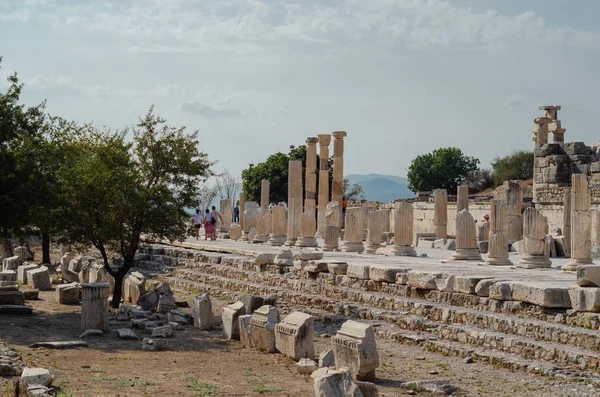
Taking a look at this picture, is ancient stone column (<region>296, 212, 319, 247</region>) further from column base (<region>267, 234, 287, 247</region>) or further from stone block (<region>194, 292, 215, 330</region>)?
stone block (<region>194, 292, 215, 330</region>)

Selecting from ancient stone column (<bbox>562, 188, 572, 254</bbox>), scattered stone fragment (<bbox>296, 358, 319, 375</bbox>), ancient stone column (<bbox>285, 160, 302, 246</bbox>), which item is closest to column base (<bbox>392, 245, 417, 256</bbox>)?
ancient stone column (<bbox>562, 188, 572, 254</bbox>)

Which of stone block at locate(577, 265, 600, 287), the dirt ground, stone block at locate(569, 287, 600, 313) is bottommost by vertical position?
the dirt ground

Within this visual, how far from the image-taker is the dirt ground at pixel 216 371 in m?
11.2

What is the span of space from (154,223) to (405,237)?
23.6 feet

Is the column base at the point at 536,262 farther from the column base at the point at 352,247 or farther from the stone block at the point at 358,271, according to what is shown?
the column base at the point at 352,247

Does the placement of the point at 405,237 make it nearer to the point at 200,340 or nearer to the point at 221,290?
the point at 221,290

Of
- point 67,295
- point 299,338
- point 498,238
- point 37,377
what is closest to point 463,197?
point 498,238

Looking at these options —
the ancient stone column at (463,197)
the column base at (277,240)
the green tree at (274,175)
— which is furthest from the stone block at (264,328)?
the green tree at (274,175)

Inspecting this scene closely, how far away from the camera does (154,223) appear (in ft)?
67.8

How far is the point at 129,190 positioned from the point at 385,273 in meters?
6.46

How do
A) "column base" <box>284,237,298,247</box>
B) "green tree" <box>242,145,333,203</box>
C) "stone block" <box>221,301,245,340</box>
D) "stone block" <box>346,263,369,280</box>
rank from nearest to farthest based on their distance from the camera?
"stone block" <box>221,301,245,340</box>
"stone block" <box>346,263,369,280</box>
"column base" <box>284,237,298,247</box>
"green tree" <box>242,145,333,203</box>

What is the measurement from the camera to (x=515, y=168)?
2491 inches

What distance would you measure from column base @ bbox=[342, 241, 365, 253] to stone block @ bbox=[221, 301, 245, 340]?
9.98m

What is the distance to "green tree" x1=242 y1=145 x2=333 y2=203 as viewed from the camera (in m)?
57.0
